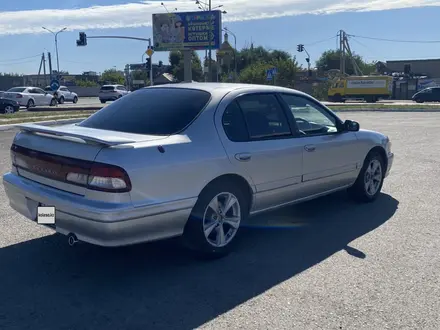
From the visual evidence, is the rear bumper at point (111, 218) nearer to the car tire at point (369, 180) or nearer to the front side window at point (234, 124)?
the front side window at point (234, 124)

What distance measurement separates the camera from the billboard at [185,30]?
172 ft

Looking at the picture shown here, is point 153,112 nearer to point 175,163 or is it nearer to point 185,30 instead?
point 175,163

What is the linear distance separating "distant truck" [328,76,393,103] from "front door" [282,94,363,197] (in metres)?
47.2

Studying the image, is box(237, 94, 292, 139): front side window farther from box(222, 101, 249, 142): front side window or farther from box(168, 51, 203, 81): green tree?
box(168, 51, 203, 81): green tree

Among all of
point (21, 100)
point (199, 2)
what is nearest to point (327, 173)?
point (21, 100)

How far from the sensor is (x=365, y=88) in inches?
2041

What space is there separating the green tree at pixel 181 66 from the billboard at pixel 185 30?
2562cm

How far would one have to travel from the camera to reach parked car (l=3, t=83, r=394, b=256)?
4.13 m

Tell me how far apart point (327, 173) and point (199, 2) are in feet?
119

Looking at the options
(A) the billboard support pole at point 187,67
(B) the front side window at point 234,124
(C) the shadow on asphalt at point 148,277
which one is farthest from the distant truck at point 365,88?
(B) the front side window at point 234,124

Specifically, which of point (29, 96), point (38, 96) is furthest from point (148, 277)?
point (38, 96)

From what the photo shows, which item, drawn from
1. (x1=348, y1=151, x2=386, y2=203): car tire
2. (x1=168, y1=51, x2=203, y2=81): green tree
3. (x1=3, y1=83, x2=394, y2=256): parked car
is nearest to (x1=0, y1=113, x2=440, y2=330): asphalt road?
(x1=3, y1=83, x2=394, y2=256): parked car

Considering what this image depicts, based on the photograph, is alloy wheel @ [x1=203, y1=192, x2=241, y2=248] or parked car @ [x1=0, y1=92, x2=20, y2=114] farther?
parked car @ [x1=0, y1=92, x2=20, y2=114]

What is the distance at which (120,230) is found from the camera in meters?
4.08
